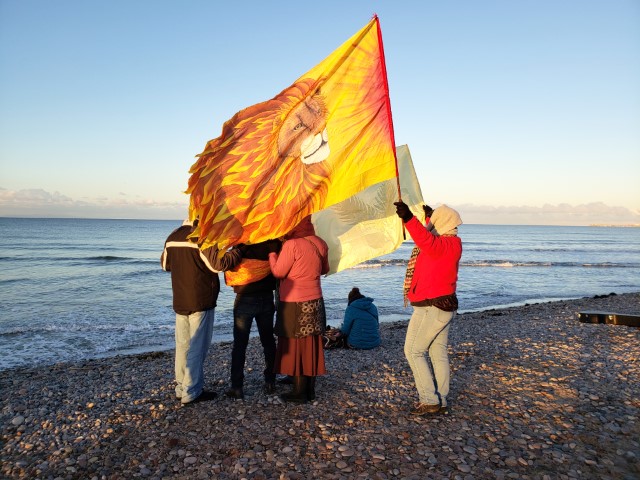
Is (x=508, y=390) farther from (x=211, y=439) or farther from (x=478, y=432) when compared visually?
(x=211, y=439)

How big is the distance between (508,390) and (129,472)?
4.36m

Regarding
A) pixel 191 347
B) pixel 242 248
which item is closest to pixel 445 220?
pixel 242 248

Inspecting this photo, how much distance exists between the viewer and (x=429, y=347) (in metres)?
4.71

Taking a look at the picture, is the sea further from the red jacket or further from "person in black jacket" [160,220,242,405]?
the red jacket

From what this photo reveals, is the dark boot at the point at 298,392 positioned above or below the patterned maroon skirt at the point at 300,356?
below

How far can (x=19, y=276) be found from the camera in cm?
2430

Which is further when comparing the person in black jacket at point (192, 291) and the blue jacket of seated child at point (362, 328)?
the blue jacket of seated child at point (362, 328)

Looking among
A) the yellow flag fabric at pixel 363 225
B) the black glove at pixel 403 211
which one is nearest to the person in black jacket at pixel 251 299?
the yellow flag fabric at pixel 363 225

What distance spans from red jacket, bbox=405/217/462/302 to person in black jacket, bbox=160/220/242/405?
187 cm

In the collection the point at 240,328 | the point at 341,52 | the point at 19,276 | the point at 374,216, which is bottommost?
the point at 19,276

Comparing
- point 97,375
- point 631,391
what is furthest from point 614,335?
point 97,375

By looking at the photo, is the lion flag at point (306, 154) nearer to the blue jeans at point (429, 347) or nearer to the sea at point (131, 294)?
the blue jeans at point (429, 347)

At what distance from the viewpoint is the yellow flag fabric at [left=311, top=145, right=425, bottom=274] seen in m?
5.36

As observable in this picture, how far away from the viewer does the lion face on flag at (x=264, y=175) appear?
4.55m
